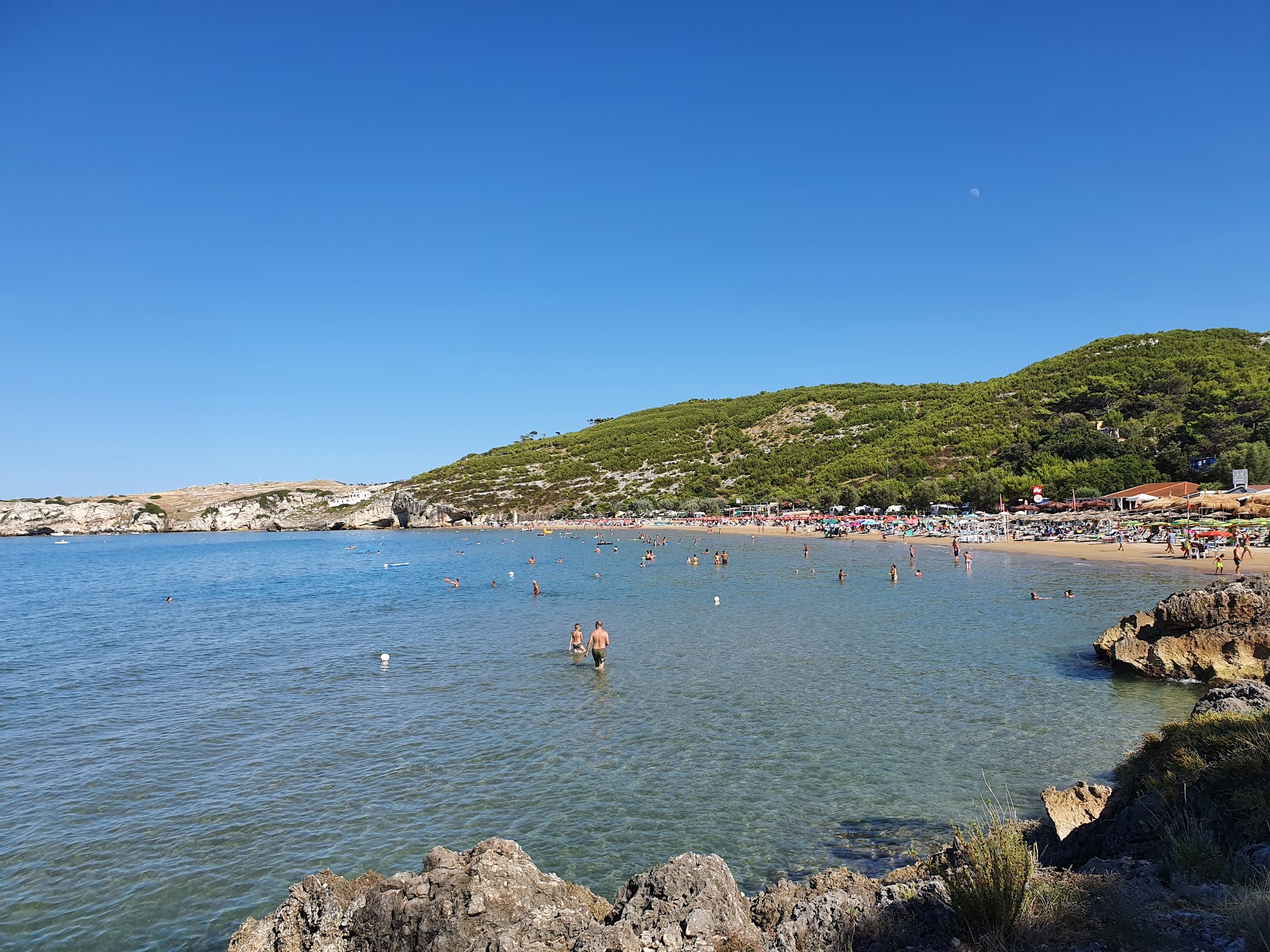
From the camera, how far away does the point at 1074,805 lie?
8.05 meters

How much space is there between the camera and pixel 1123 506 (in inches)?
2256

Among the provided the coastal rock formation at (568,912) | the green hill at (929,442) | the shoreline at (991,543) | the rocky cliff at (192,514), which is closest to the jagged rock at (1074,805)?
the coastal rock formation at (568,912)

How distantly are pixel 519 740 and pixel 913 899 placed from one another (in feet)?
30.0

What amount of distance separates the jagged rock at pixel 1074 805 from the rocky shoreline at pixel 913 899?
82 centimetres

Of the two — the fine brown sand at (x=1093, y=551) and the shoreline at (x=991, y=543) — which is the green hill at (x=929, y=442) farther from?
the fine brown sand at (x=1093, y=551)

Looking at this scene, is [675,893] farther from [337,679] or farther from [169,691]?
[169,691]

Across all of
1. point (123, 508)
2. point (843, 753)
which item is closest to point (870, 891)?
point (843, 753)

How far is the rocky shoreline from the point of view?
176 inches

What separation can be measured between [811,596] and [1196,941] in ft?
92.0

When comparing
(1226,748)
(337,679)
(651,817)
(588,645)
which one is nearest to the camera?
(1226,748)

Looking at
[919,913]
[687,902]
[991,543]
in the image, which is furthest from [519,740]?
[991,543]

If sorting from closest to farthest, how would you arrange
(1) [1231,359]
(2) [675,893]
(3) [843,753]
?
(2) [675,893]
(3) [843,753]
(1) [1231,359]

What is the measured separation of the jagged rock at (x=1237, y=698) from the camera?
27.9 feet

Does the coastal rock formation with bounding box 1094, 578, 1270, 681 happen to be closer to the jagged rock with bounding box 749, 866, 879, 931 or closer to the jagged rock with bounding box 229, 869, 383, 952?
the jagged rock with bounding box 749, 866, 879, 931
